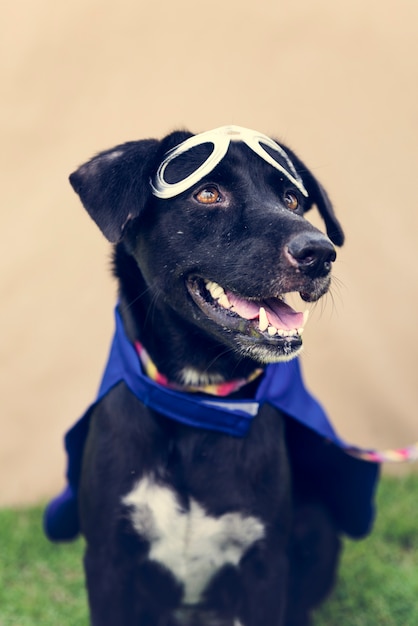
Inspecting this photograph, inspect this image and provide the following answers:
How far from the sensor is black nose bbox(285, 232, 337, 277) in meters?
2.06

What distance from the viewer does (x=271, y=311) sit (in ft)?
7.50

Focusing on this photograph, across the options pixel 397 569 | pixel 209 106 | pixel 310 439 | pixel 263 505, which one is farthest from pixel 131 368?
pixel 209 106

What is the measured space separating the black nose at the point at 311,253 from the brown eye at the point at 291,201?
38 cm

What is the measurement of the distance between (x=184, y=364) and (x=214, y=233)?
398 mm

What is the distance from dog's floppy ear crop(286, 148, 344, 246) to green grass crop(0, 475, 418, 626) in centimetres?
129

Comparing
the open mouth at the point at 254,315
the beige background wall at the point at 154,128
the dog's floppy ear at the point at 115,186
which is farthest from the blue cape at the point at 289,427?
the beige background wall at the point at 154,128

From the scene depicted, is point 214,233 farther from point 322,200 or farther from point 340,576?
point 340,576

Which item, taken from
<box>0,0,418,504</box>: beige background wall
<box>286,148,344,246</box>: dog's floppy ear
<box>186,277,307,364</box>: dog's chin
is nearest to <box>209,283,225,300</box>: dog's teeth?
<box>186,277,307,364</box>: dog's chin

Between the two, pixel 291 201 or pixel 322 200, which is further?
pixel 322 200

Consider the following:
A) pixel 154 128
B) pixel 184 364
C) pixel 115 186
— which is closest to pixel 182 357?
pixel 184 364

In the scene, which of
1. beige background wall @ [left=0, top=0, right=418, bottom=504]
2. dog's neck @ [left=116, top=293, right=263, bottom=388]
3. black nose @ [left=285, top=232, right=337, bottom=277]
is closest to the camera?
black nose @ [left=285, top=232, right=337, bottom=277]

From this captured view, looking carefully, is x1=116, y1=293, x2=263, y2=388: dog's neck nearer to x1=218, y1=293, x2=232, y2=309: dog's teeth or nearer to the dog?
the dog

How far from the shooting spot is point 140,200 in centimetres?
227

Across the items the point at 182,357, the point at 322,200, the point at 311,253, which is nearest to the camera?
the point at 311,253
